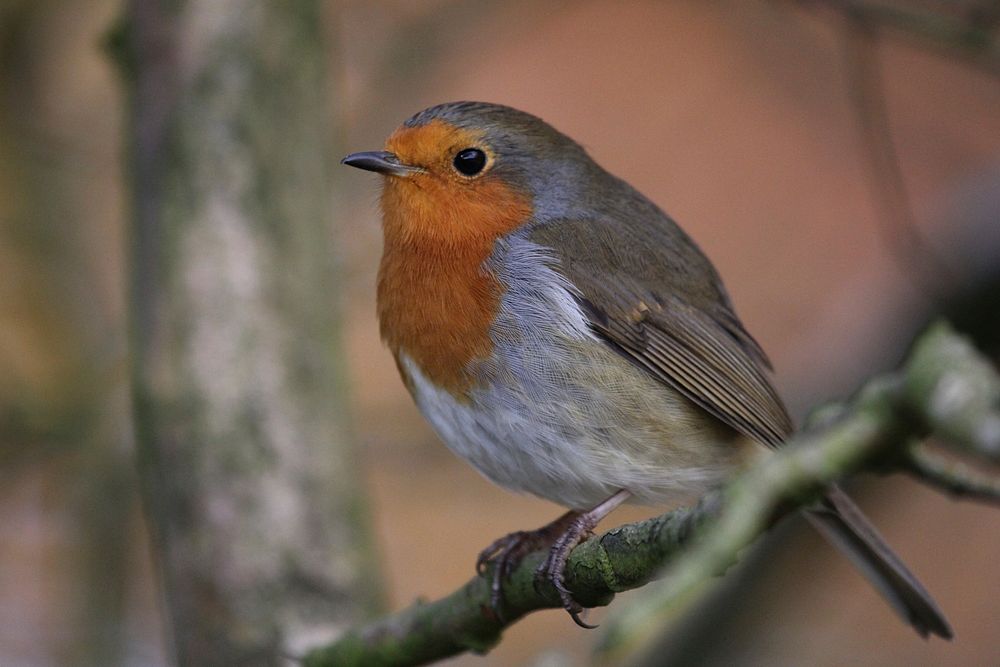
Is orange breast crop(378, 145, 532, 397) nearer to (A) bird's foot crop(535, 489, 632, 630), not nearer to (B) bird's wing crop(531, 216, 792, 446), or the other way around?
(B) bird's wing crop(531, 216, 792, 446)

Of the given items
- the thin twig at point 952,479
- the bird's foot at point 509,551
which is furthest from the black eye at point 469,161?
the thin twig at point 952,479

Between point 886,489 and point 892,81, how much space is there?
432 centimetres

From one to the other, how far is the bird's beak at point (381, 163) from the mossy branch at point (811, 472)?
1.35 m

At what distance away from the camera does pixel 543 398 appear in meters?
2.92

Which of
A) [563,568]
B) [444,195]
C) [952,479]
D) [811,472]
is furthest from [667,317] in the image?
[811,472]

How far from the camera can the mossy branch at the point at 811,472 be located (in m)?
1.37

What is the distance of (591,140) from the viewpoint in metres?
7.04

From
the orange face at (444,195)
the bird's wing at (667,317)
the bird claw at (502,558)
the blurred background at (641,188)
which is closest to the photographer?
the bird claw at (502,558)

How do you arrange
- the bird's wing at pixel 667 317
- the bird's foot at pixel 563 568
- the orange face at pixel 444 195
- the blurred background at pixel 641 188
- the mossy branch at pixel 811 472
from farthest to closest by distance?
the blurred background at pixel 641 188 → the orange face at pixel 444 195 → the bird's wing at pixel 667 317 → the bird's foot at pixel 563 568 → the mossy branch at pixel 811 472

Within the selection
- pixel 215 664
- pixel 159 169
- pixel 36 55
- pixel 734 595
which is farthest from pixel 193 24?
pixel 734 595

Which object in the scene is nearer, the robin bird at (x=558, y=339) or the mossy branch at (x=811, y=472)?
the mossy branch at (x=811, y=472)

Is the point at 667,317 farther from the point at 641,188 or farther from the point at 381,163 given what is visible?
the point at 641,188

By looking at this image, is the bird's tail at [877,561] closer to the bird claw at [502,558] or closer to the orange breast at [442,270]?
the bird claw at [502,558]

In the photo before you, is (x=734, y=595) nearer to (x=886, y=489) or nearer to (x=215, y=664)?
(x=886, y=489)
